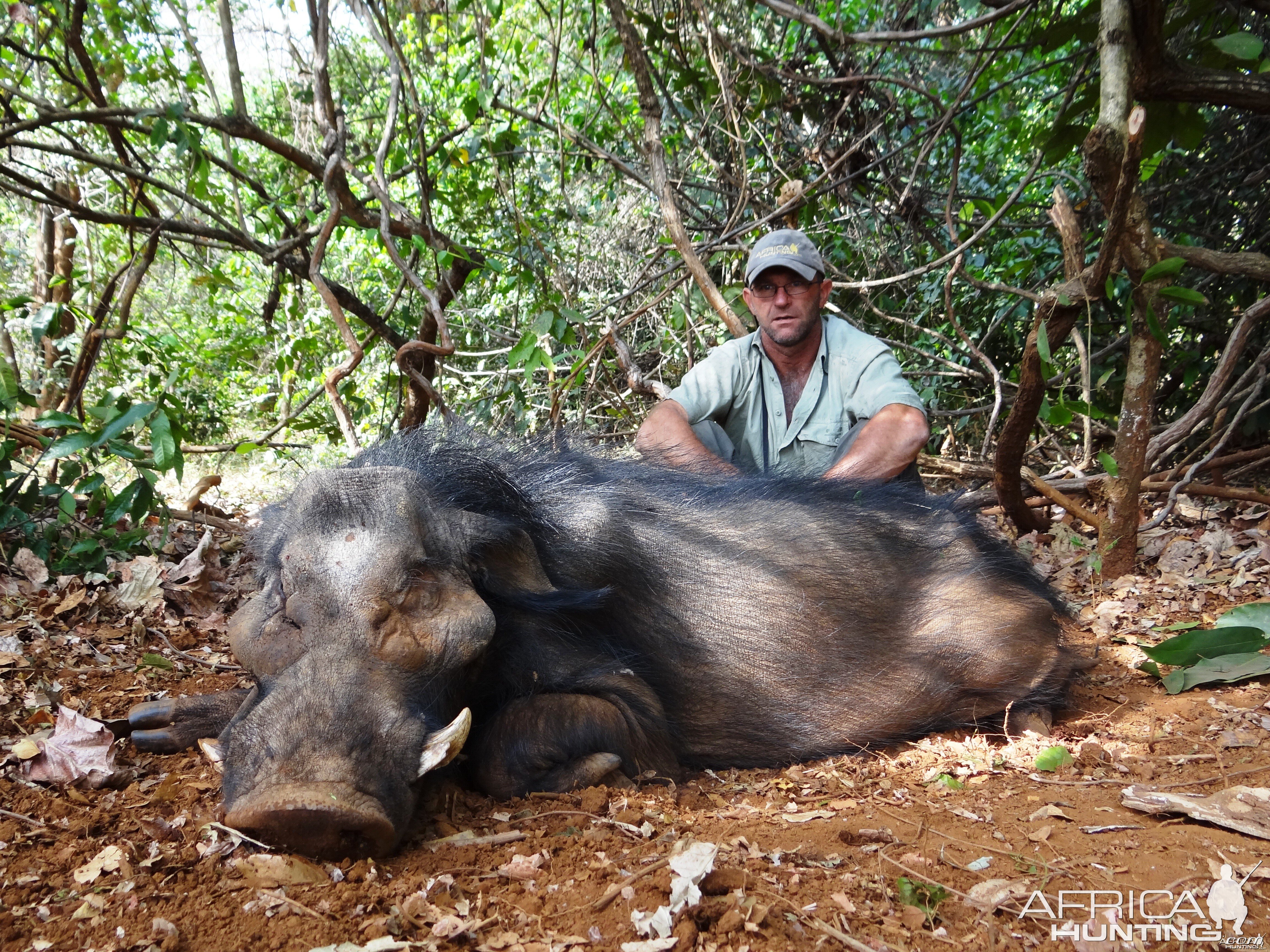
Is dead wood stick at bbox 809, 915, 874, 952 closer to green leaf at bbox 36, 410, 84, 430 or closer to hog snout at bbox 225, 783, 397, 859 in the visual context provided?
hog snout at bbox 225, 783, 397, 859

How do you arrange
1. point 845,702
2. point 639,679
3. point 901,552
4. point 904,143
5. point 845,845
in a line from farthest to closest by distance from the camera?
point 904,143, point 901,552, point 845,702, point 639,679, point 845,845

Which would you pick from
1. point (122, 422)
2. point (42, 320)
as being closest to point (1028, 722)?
point (122, 422)

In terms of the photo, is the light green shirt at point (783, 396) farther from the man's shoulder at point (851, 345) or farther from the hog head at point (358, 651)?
the hog head at point (358, 651)

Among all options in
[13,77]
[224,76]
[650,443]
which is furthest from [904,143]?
[224,76]

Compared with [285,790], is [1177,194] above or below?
above

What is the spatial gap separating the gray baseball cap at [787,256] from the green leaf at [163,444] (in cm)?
286

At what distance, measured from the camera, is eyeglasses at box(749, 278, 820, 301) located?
15.8 feet

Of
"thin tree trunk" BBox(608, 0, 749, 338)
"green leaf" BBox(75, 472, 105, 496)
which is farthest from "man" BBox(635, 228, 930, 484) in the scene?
"green leaf" BBox(75, 472, 105, 496)

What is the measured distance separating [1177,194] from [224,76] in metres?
8.39

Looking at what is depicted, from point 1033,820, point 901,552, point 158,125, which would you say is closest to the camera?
point 1033,820

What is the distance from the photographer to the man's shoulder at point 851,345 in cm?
477

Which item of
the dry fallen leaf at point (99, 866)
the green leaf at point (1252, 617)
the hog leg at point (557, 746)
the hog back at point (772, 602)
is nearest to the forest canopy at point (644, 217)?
the hog back at point (772, 602)

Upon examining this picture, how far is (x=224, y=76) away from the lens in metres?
9.10

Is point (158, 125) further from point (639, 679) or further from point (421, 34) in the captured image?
point (639, 679)
